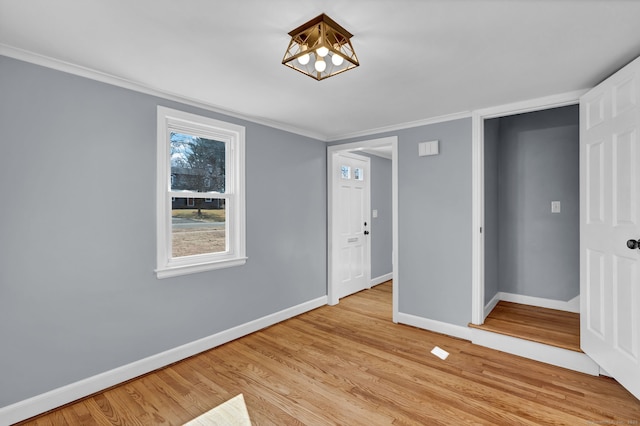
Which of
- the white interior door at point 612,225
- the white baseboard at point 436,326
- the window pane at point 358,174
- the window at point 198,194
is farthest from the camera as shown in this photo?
the window pane at point 358,174

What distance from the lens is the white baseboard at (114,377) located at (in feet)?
6.52

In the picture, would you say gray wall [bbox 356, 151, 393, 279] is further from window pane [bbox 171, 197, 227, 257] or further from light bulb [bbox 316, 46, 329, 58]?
light bulb [bbox 316, 46, 329, 58]

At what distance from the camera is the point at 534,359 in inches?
110

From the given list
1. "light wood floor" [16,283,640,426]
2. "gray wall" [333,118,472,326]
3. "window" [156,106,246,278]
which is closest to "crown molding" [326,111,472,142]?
"gray wall" [333,118,472,326]

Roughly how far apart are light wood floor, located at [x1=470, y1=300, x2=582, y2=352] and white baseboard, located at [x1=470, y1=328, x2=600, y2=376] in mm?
44

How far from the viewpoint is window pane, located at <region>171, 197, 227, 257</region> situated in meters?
2.85

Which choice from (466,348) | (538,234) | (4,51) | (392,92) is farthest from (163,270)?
(538,234)

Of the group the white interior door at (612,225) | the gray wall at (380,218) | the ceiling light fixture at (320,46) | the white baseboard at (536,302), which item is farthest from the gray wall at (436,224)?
the ceiling light fixture at (320,46)

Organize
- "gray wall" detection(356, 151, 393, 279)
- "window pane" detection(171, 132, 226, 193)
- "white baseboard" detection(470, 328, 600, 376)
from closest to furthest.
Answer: "white baseboard" detection(470, 328, 600, 376) < "window pane" detection(171, 132, 226, 193) < "gray wall" detection(356, 151, 393, 279)

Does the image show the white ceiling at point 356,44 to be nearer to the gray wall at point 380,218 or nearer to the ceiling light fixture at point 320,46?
the ceiling light fixture at point 320,46

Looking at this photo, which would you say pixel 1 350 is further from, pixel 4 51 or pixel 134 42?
pixel 134 42

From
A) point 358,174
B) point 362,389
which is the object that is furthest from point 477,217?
point 358,174

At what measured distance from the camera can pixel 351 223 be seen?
486 centimetres

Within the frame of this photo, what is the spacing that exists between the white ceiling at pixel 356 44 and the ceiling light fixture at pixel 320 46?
0.05m
